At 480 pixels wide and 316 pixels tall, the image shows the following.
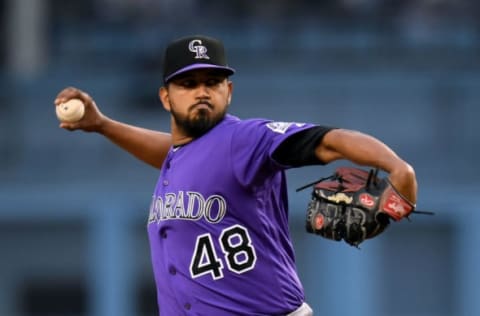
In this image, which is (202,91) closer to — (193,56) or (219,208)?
(193,56)

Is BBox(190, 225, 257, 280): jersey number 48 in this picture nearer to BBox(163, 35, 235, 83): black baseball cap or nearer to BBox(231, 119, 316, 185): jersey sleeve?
BBox(231, 119, 316, 185): jersey sleeve

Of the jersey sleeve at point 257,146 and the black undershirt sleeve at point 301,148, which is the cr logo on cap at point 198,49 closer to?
the jersey sleeve at point 257,146

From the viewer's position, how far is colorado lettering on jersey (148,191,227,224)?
4355 mm

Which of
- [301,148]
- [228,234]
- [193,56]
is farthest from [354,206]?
[193,56]

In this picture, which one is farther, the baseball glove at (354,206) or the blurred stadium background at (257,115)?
the blurred stadium background at (257,115)

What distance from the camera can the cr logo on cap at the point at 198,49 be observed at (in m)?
4.45

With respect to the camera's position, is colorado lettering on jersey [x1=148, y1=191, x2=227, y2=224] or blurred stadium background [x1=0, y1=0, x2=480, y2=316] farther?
blurred stadium background [x1=0, y1=0, x2=480, y2=316]

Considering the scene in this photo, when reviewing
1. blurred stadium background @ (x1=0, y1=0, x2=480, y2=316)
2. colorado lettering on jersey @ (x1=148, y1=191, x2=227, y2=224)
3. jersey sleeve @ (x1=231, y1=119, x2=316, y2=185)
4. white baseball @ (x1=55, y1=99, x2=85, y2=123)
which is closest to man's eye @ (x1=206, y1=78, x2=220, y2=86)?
jersey sleeve @ (x1=231, y1=119, x2=316, y2=185)

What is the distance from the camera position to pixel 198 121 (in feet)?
14.6

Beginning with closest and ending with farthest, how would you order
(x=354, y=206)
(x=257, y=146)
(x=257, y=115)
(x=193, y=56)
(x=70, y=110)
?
1. (x=354, y=206)
2. (x=257, y=146)
3. (x=193, y=56)
4. (x=70, y=110)
5. (x=257, y=115)

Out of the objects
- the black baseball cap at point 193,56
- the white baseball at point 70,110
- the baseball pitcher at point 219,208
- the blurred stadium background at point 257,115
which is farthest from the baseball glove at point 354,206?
the blurred stadium background at point 257,115

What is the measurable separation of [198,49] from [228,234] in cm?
69

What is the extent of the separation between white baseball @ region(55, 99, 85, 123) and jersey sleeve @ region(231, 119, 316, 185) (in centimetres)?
96

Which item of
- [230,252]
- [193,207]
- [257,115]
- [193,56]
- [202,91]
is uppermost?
[193,56]
